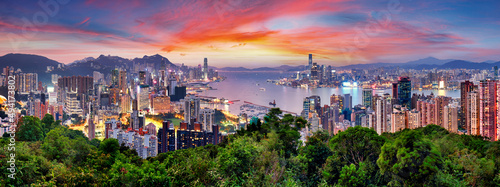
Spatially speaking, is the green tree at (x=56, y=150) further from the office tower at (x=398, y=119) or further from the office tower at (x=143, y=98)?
the office tower at (x=143, y=98)

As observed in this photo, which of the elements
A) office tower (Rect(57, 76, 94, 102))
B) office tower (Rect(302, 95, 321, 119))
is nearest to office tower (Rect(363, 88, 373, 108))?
office tower (Rect(302, 95, 321, 119))

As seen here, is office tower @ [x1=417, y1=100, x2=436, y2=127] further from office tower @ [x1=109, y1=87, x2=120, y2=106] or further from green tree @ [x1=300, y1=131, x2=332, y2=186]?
office tower @ [x1=109, y1=87, x2=120, y2=106]

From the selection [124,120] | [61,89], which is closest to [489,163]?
[124,120]

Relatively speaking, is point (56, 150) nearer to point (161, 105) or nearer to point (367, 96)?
point (367, 96)

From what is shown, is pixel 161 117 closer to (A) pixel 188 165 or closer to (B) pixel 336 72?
(B) pixel 336 72

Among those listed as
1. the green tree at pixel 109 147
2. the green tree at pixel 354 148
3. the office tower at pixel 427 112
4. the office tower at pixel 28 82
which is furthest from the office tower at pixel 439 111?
the office tower at pixel 28 82
